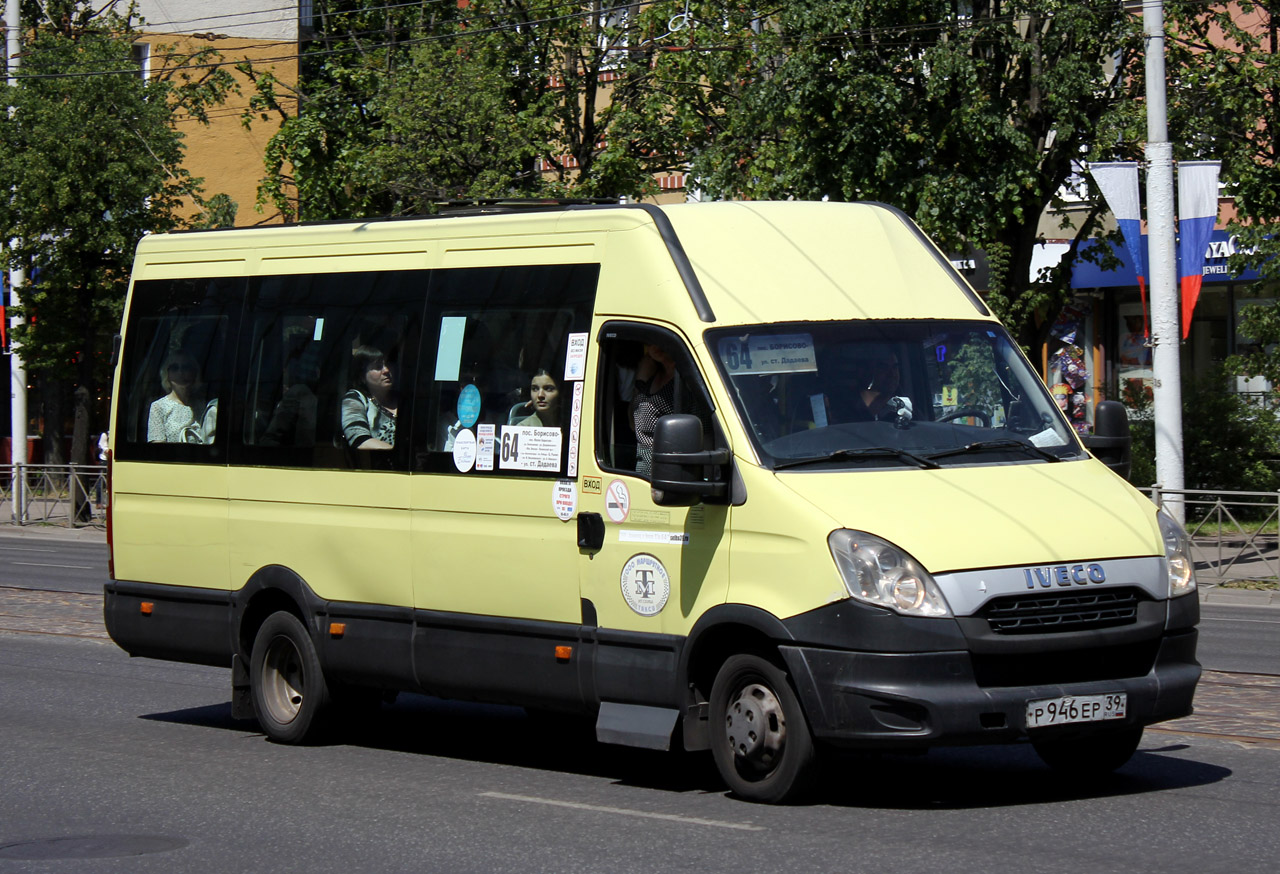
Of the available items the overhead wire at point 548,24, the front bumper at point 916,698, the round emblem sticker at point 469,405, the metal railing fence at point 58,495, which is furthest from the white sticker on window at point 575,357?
the metal railing fence at point 58,495

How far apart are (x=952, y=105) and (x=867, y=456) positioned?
17066mm

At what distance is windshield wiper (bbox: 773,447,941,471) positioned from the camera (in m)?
7.71

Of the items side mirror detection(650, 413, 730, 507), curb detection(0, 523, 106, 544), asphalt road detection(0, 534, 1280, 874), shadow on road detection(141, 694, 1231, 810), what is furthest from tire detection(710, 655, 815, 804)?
curb detection(0, 523, 106, 544)

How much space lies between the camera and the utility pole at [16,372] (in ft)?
111

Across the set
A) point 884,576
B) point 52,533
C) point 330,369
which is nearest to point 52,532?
point 52,533

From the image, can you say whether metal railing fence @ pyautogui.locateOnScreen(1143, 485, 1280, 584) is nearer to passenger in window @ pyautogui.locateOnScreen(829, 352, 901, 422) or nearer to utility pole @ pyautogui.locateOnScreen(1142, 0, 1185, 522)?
utility pole @ pyautogui.locateOnScreen(1142, 0, 1185, 522)

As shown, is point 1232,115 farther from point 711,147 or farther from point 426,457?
point 426,457

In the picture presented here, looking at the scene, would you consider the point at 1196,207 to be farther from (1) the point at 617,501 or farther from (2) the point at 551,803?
(2) the point at 551,803

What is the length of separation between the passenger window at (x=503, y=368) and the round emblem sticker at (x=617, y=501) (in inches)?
10.9

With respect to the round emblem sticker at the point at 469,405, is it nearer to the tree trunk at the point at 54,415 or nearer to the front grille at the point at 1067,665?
the front grille at the point at 1067,665

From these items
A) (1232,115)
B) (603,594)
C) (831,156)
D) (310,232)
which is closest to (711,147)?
(831,156)

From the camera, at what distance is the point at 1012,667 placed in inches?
284

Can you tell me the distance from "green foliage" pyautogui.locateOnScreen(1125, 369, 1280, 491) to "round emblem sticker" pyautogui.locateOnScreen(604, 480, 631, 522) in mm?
19381

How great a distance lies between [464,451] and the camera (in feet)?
29.8
